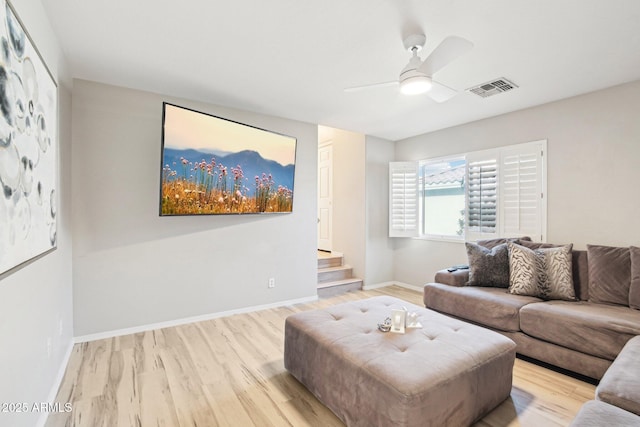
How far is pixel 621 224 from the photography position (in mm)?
2994

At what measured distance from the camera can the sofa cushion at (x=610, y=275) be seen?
2643mm

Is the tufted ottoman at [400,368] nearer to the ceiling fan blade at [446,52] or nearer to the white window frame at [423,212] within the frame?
the ceiling fan blade at [446,52]

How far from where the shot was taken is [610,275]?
271 cm

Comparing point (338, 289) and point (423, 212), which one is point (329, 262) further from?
point (423, 212)

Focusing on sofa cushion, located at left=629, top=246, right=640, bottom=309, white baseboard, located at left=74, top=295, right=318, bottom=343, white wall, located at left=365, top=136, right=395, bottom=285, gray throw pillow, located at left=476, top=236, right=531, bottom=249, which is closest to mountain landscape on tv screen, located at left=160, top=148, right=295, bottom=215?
white baseboard, located at left=74, top=295, right=318, bottom=343

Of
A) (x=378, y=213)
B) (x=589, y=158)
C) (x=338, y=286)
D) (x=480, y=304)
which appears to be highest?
(x=589, y=158)

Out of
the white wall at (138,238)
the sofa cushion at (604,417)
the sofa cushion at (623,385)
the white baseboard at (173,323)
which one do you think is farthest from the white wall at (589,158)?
the white baseboard at (173,323)

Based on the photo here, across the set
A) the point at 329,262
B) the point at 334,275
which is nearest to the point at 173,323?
the point at 334,275

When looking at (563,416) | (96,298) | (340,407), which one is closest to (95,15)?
(96,298)

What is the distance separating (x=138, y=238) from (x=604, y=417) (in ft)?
12.0

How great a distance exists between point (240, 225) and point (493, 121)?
359cm

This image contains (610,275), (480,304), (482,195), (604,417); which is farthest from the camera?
(482,195)

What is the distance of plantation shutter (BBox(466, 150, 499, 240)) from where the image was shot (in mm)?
3979

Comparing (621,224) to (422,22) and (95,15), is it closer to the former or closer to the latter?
(422,22)
